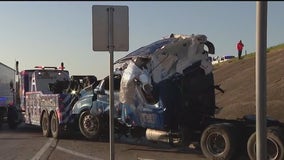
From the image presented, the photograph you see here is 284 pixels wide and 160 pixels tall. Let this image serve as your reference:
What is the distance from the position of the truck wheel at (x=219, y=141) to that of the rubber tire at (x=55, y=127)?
7723 millimetres

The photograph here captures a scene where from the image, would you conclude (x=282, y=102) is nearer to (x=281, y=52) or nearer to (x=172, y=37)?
(x=172, y=37)

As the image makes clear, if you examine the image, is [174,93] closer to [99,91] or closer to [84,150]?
[84,150]

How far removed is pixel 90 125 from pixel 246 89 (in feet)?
35.5

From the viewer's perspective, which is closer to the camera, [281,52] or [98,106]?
[98,106]

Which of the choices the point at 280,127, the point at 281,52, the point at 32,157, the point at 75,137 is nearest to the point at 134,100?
the point at 32,157

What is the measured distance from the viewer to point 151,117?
1330 cm

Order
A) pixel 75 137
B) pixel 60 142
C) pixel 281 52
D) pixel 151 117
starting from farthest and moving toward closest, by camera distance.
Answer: pixel 281 52 < pixel 75 137 < pixel 60 142 < pixel 151 117

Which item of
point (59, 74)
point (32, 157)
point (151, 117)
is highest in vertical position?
point (59, 74)

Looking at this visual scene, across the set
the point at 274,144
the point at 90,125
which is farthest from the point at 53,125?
the point at 274,144

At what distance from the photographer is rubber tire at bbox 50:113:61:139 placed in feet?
61.4

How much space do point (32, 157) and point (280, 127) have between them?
6022 millimetres

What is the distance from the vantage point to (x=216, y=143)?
39.5 ft

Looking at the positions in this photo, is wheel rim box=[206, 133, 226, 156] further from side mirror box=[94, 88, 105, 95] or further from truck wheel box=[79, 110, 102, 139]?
truck wheel box=[79, 110, 102, 139]

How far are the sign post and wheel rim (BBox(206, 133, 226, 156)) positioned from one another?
402 centimetres
